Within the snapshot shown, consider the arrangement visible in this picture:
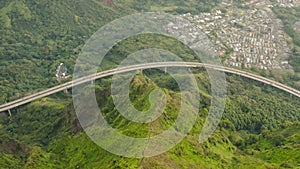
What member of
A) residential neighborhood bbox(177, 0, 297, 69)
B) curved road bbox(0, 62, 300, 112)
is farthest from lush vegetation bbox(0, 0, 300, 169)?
residential neighborhood bbox(177, 0, 297, 69)

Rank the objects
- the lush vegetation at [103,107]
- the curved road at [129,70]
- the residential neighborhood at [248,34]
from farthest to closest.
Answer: the residential neighborhood at [248,34] < the curved road at [129,70] < the lush vegetation at [103,107]

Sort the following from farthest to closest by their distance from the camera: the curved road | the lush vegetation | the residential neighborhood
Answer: the residential neighborhood, the curved road, the lush vegetation

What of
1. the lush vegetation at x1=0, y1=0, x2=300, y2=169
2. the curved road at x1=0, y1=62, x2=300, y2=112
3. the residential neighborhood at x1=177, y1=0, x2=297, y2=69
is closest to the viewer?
the lush vegetation at x1=0, y1=0, x2=300, y2=169

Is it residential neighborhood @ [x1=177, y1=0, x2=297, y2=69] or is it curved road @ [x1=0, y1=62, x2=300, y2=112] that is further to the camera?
residential neighborhood @ [x1=177, y1=0, x2=297, y2=69]

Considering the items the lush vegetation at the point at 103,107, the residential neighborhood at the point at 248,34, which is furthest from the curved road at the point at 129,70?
the residential neighborhood at the point at 248,34

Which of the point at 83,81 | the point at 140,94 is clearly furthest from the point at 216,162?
the point at 83,81

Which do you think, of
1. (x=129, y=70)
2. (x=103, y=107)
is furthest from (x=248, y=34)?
(x=103, y=107)

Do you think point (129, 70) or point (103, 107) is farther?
point (129, 70)

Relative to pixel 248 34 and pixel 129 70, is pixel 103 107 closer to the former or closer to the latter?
pixel 129 70

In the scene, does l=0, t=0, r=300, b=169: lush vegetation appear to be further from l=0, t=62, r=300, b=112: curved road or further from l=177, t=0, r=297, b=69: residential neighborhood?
l=177, t=0, r=297, b=69: residential neighborhood

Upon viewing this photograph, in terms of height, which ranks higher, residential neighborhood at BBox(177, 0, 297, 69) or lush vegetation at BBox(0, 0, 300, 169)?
lush vegetation at BBox(0, 0, 300, 169)

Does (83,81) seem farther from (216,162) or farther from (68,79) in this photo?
(216,162)

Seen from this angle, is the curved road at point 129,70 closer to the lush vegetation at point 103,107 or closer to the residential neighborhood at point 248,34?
the lush vegetation at point 103,107
